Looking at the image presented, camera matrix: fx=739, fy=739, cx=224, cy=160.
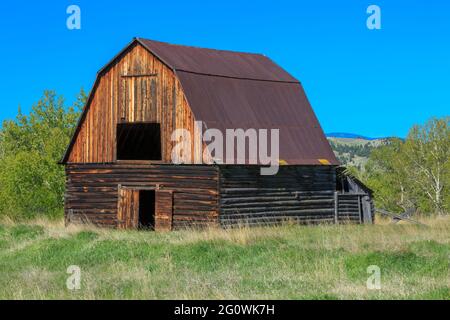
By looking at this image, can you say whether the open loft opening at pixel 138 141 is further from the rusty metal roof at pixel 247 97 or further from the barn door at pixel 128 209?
the rusty metal roof at pixel 247 97

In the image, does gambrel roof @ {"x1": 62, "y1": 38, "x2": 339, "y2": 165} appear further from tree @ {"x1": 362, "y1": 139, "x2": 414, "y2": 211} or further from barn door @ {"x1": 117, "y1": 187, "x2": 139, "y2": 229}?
tree @ {"x1": 362, "y1": 139, "x2": 414, "y2": 211}

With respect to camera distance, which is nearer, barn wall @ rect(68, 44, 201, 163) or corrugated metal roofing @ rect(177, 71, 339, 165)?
barn wall @ rect(68, 44, 201, 163)

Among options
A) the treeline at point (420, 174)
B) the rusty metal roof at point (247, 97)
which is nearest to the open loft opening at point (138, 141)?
the rusty metal roof at point (247, 97)

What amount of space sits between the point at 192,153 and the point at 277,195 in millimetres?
3951

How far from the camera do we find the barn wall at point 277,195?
86.4 ft

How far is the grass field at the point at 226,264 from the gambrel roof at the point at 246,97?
4.69 m

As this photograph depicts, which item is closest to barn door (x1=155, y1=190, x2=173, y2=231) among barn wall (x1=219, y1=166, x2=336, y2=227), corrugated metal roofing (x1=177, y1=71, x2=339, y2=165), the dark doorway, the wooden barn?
the wooden barn

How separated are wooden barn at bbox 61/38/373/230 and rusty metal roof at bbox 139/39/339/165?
0.18 feet

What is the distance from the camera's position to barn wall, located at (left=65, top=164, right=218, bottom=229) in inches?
1032

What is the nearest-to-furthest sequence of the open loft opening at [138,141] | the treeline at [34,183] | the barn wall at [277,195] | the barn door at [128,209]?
the barn wall at [277,195] < the barn door at [128,209] < the open loft opening at [138,141] < the treeline at [34,183]

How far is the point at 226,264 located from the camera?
58.7ft
